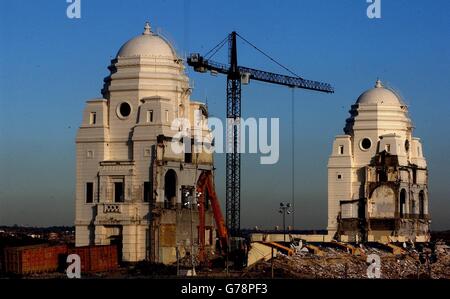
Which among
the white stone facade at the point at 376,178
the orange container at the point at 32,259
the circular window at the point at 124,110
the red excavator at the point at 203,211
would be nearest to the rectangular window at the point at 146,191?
the red excavator at the point at 203,211

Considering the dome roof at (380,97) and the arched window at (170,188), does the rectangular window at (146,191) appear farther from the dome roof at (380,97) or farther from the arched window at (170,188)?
the dome roof at (380,97)

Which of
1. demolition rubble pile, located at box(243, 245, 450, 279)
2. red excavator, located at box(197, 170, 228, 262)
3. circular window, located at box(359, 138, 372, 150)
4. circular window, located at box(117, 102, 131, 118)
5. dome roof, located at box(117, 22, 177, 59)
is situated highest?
dome roof, located at box(117, 22, 177, 59)

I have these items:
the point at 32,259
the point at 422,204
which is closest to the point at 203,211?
the point at 32,259

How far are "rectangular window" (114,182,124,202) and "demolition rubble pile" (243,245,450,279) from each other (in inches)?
618

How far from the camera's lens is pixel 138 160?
471ft

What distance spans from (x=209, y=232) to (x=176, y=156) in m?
9.16

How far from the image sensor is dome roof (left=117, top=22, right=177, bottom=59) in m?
146

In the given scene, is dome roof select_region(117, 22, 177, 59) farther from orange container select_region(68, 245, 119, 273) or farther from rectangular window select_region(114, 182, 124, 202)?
orange container select_region(68, 245, 119, 273)

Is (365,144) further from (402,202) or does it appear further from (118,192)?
(118,192)

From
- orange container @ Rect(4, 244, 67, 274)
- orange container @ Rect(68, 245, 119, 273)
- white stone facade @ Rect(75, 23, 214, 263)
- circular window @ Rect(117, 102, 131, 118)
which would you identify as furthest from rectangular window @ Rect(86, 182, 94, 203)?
orange container @ Rect(4, 244, 67, 274)

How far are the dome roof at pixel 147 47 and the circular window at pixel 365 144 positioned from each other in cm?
3528
